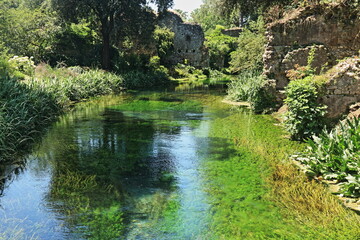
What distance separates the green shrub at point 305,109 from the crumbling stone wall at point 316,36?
2156 millimetres

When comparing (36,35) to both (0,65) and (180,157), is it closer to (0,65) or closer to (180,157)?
(0,65)

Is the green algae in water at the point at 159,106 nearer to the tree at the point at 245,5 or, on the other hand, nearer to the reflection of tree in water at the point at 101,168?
the reflection of tree in water at the point at 101,168

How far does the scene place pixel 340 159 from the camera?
605cm

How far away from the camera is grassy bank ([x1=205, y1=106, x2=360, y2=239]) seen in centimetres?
462

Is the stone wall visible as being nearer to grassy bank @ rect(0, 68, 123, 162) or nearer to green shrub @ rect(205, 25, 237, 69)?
grassy bank @ rect(0, 68, 123, 162)

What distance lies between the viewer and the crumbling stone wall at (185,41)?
36875 mm

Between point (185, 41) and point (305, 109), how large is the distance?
3029 centimetres

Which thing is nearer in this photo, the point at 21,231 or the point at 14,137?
the point at 21,231

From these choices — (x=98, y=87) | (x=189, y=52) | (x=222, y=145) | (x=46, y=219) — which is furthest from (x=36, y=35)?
(x=46, y=219)

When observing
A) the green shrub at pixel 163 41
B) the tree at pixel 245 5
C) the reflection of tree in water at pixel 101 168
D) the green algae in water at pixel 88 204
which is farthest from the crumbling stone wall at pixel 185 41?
the green algae in water at pixel 88 204

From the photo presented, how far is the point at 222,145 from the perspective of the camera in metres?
9.15

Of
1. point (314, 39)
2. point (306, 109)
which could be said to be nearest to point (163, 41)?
point (314, 39)

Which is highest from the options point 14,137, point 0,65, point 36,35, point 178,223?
point 36,35

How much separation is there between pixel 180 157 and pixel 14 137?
166 inches
